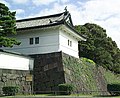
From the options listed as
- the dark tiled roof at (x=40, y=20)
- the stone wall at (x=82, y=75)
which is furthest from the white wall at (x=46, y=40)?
the stone wall at (x=82, y=75)

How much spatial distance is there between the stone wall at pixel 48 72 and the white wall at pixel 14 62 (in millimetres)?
1050

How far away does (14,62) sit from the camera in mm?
24141

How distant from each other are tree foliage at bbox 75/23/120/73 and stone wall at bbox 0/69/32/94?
2244 centimetres

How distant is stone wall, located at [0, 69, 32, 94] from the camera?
2273 centimetres

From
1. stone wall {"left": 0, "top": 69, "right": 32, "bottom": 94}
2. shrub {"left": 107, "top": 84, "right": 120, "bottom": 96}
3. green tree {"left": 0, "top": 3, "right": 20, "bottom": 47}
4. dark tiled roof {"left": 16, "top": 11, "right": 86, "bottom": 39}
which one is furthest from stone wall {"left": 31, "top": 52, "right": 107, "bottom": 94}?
green tree {"left": 0, "top": 3, "right": 20, "bottom": 47}

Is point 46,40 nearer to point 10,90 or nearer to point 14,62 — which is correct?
point 14,62

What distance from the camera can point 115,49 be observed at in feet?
180

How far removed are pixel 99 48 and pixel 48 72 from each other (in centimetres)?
2306

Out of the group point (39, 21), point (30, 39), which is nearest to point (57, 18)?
point (39, 21)

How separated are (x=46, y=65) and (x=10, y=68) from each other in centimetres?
471

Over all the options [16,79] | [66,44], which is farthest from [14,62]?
[66,44]

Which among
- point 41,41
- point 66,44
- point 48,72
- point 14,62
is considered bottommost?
point 48,72

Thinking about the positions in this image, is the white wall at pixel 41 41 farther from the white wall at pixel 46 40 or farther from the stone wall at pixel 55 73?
the stone wall at pixel 55 73

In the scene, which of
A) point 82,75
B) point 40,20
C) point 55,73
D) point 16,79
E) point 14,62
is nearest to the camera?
point 14,62
